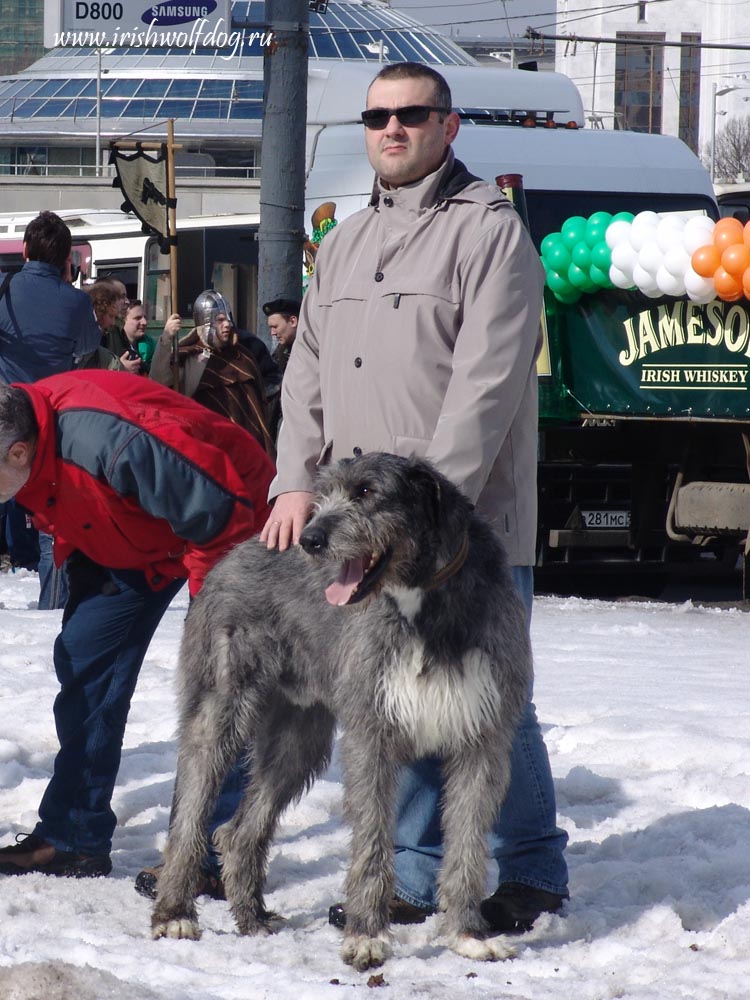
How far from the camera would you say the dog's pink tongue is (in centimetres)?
345

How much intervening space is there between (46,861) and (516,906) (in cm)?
145

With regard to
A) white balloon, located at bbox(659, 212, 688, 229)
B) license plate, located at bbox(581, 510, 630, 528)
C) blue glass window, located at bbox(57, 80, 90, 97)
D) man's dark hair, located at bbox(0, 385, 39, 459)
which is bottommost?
license plate, located at bbox(581, 510, 630, 528)

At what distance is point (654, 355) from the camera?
9258mm

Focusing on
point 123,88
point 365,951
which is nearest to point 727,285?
point 365,951

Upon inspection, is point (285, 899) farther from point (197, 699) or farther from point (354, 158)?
point (354, 158)

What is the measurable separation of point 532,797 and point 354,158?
755cm

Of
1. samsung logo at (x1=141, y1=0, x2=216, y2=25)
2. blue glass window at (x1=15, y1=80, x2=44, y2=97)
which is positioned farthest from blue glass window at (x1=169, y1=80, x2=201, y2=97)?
samsung logo at (x1=141, y1=0, x2=216, y2=25)

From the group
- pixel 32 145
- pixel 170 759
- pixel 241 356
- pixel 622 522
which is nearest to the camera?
pixel 170 759

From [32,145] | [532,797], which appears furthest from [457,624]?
[32,145]

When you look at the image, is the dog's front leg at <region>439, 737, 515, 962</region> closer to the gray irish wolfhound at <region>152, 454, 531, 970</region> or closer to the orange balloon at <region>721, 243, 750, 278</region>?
the gray irish wolfhound at <region>152, 454, 531, 970</region>

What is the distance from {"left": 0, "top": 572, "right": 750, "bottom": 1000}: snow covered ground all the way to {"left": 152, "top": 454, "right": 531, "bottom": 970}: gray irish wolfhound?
151mm

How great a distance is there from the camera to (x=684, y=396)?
9.21 metres

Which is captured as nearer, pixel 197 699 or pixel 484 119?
pixel 197 699

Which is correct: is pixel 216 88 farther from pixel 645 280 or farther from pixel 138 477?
pixel 138 477
